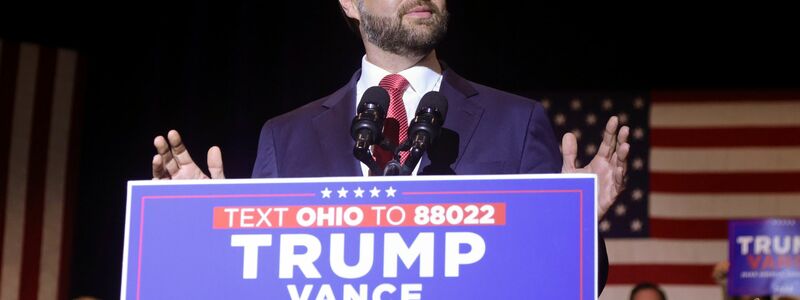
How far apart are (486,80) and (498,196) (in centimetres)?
451

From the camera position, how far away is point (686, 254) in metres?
6.63

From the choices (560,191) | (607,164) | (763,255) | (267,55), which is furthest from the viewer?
(267,55)

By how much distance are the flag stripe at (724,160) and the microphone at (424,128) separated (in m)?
5.18

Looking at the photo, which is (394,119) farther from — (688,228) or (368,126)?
(688,228)

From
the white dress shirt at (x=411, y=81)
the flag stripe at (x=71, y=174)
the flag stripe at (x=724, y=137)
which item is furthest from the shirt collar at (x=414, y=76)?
the flag stripe at (x=724, y=137)

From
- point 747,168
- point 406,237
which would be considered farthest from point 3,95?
point 406,237

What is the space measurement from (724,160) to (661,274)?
687 mm

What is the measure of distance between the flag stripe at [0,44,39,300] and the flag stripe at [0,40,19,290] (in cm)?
2

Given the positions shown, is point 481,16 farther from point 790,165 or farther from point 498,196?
point 498,196

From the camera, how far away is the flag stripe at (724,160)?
260 inches

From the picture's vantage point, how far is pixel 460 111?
1950mm

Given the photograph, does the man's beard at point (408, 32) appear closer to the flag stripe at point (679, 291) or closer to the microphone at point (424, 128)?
the microphone at point (424, 128)

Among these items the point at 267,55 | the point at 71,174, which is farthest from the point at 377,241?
the point at 71,174

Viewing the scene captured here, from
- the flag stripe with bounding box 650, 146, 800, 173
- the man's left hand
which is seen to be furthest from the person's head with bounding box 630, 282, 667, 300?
the man's left hand
